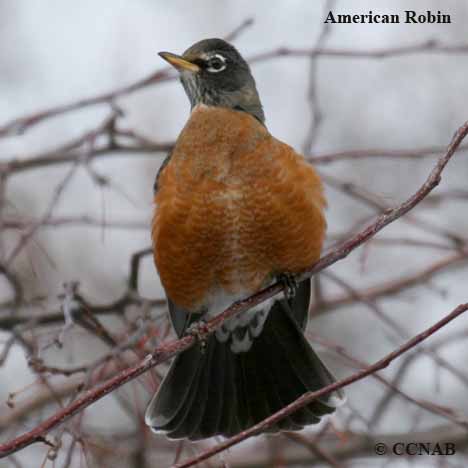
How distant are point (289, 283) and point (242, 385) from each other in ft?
2.31

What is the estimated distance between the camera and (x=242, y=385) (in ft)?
12.8

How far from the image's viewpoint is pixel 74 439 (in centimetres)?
233

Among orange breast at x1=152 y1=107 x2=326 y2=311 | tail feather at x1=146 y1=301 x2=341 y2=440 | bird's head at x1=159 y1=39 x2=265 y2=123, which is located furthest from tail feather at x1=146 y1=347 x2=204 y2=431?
bird's head at x1=159 y1=39 x2=265 y2=123

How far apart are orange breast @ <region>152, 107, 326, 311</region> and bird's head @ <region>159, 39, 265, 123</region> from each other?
0.54m

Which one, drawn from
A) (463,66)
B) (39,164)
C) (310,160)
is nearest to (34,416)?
→ (39,164)

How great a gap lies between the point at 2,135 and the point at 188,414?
1.40 meters

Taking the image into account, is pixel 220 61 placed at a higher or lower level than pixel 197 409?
higher

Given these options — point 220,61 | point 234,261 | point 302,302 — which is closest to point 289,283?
point 234,261

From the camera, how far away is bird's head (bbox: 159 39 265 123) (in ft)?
13.8

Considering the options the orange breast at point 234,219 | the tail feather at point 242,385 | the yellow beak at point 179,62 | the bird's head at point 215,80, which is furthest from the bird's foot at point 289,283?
the yellow beak at point 179,62

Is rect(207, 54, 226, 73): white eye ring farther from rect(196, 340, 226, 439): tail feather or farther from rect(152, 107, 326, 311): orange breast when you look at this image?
rect(196, 340, 226, 439): tail feather

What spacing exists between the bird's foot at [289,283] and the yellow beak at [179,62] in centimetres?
112

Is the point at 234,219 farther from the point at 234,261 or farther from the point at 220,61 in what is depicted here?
the point at 220,61

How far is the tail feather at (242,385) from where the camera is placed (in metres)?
3.58
